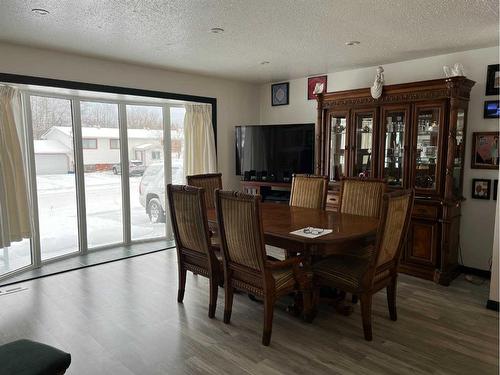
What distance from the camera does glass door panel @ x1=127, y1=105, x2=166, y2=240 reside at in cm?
527

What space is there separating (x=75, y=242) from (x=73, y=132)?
1426 millimetres

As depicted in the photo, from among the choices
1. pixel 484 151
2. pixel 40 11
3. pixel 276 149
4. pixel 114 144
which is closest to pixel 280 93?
pixel 276 149

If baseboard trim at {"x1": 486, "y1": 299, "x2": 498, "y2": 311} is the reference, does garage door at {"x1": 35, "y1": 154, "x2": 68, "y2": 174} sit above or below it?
above

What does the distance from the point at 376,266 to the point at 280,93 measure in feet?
12.5

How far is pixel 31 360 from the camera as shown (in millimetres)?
1701

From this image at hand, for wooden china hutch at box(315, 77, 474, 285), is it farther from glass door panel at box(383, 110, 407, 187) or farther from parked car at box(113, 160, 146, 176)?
parked car at box(113, 160, 146, 176)

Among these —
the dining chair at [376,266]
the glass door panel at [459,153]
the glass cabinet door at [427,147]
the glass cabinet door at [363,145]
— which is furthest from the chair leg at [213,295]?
the glass door panel at [459,153]

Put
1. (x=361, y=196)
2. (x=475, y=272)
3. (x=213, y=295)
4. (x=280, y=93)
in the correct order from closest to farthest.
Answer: (x=213, y=295), (x=361, y=196), (x=475, y=272), (x=280, y=93)

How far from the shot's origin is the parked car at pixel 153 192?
5473 millimetres

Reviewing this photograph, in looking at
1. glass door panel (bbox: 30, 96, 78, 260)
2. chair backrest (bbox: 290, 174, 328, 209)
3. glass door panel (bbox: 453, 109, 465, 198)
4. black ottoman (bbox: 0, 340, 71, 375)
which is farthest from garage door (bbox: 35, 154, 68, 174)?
glass door panel (bbox: 453, 109, 465, 198)

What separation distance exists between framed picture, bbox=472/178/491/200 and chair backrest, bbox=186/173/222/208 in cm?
283

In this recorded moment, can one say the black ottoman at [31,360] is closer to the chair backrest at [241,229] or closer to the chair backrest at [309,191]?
the chair backrest at [241,229]

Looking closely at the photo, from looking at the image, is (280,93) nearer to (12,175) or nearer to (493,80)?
(493,80)

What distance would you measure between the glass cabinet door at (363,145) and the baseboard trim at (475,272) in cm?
147
